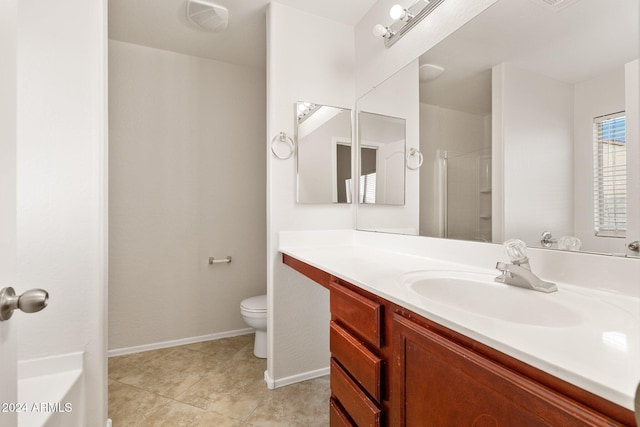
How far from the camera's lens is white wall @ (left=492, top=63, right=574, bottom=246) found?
930 mm

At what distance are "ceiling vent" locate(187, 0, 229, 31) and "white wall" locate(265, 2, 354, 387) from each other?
32 centimetres

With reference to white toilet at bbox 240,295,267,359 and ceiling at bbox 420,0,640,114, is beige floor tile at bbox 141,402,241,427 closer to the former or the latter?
white toilet at bbox 240,295,267,359

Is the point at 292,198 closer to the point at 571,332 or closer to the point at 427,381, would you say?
the point at 427,381

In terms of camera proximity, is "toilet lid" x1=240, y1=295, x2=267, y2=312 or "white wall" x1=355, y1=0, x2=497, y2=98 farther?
"toilet lid" x1=240, y1=295, x2=267, y2=312

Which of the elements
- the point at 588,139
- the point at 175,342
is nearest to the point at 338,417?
the point at 588,139

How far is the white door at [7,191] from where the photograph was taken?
50 cm

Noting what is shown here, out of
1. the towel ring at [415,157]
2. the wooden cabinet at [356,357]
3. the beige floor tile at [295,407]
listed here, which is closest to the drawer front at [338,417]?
the wooden cabinet at [356,357]

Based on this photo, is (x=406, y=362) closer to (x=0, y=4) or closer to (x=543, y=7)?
(x=0, y=4)

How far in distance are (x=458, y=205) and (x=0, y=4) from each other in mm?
1476

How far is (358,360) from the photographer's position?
0.93m

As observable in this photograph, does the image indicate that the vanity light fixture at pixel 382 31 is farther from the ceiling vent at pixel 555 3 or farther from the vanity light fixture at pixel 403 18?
the ceiling vent at pixel 555 3

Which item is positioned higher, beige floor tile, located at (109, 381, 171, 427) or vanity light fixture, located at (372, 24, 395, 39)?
vanity light fixture, located at (372, 24, 395, 39)

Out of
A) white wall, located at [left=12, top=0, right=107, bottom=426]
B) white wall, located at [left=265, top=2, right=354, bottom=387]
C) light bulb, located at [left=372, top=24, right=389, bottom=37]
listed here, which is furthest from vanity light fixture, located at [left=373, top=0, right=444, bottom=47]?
white wall, located at [left=12, top=0, right=107, bottom=426]

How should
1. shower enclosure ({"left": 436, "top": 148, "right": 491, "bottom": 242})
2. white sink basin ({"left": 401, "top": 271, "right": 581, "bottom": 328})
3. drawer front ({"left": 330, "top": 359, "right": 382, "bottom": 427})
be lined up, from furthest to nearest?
shower enclosure ({"left": 436, "top": 148, "right": 491, "bottom": 242}), drawer front ({"left": 330, "top": 359, "right": 382, "bottom": 427}), white sink basin ({"left": 401, "top": 271, "right": 581, "bottom": 328})
